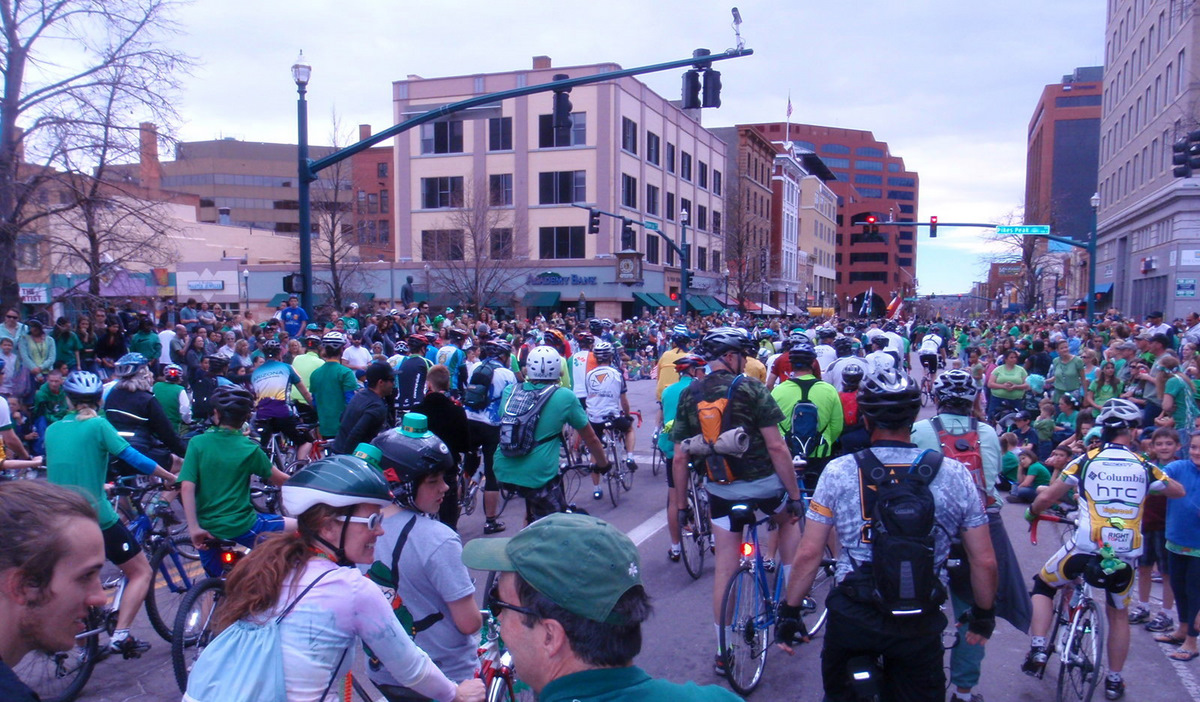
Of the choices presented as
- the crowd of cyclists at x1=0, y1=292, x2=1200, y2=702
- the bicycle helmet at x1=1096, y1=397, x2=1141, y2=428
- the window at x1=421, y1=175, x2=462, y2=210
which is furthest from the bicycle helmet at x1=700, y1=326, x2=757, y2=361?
the window at x1=421, y1=175, x2=462, y2=210

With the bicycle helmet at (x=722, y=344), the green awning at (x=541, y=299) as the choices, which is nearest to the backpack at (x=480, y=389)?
the bicycle helmet at (x=722, y=344)

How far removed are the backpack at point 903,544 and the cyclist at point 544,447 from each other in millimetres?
3074

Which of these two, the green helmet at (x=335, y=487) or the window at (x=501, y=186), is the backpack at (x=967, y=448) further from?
the window at (x=501, y=186)

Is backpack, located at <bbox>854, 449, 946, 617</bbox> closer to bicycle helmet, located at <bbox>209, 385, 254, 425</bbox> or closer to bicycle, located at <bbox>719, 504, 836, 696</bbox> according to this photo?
bicycle, located at <bbox>719, 504, 836, 696</bbox>

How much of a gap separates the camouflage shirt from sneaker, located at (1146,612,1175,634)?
3.35 meters

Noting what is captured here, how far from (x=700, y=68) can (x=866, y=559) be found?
9804 mm

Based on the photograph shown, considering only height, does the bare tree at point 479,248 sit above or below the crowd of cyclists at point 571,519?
above

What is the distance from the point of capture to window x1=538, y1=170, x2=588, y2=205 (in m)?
43.6

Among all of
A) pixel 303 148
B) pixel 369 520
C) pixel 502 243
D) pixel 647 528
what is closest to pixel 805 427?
pixel 647 528

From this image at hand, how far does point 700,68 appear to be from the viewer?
38.8 ft

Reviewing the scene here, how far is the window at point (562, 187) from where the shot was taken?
43.6 meters

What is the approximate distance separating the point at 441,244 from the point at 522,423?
39019 mm

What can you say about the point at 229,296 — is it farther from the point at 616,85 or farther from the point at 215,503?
the point at 215,503

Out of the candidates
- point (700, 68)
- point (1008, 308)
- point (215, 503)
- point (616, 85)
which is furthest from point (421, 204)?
point (1008, 308)
